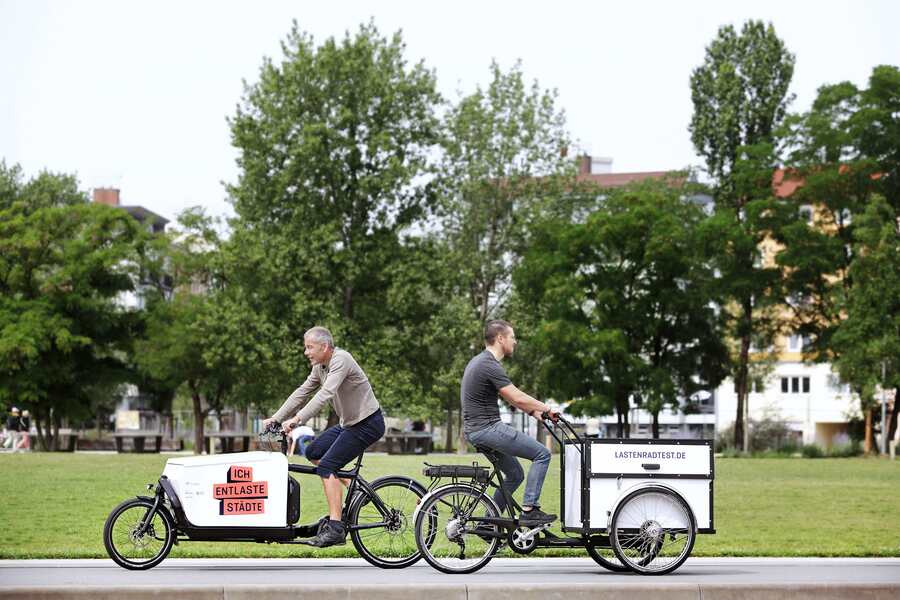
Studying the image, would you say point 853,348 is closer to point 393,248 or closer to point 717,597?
point 393,248

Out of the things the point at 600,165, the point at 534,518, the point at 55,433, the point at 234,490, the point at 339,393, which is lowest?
the point at 534,518

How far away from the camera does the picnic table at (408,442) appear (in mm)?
57312

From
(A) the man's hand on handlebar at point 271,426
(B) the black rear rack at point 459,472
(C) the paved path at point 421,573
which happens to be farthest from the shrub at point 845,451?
(A) the man's hand on handlebar at point 271,426

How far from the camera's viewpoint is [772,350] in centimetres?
6994

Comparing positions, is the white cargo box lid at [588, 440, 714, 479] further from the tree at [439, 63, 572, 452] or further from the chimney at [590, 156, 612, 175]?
the chimney at [590, 156, 612, 175]

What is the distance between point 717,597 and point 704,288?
52.8m

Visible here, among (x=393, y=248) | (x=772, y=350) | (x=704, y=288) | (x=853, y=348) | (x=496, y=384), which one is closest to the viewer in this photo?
(x=496, y=384)

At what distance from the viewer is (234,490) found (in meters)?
11.9

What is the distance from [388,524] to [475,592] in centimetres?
244

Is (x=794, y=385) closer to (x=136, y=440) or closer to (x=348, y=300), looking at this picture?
(x=348, y=300)

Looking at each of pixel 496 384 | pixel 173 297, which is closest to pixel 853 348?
pixel 173 297

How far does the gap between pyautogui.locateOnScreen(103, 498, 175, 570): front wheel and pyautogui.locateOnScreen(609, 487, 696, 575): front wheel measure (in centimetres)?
387

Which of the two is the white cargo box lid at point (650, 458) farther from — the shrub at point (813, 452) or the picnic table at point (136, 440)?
the picnic table at point (136, 440)

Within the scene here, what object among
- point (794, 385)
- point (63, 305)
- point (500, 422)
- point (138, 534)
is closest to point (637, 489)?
point (500, 422)
